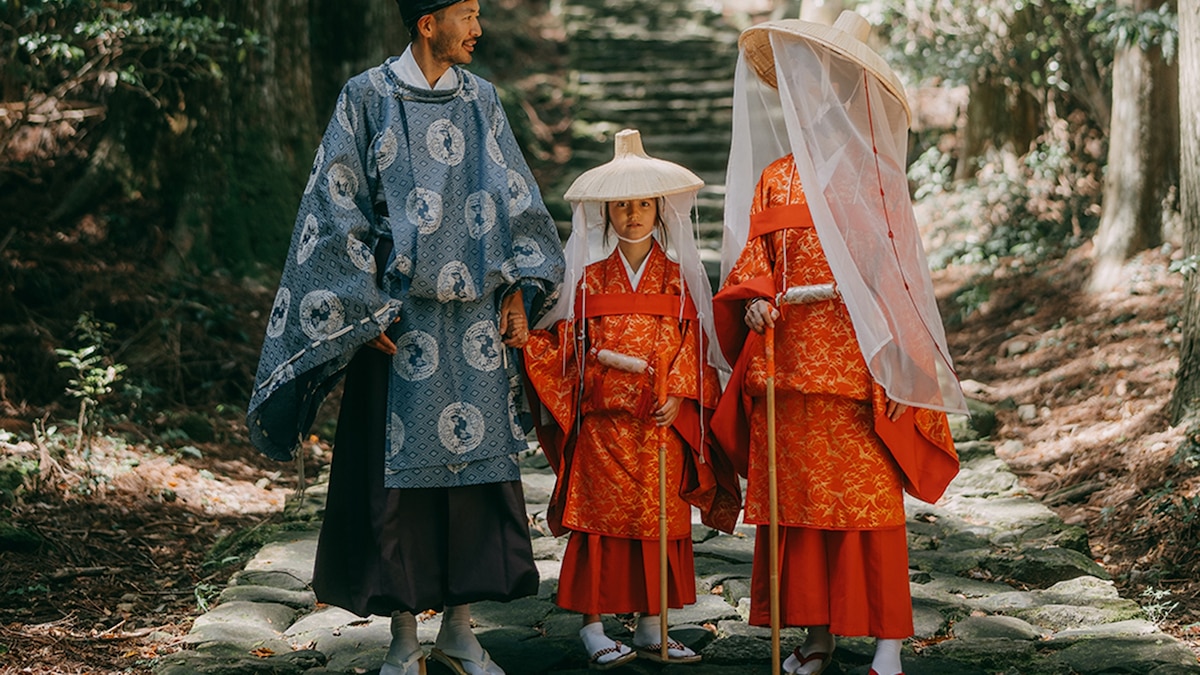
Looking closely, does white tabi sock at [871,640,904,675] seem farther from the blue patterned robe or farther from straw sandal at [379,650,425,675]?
straw sandal at [379,650,425,675]

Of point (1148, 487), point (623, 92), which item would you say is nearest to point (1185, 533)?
point (1148, 487)

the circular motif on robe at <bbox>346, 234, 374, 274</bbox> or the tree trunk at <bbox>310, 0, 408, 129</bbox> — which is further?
the tree trunk at <bbox>310, 0, 408, 129</bbox>

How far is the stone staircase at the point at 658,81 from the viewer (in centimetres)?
1072

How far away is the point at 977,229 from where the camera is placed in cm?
939

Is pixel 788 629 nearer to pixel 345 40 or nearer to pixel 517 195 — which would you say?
pixel 517 195

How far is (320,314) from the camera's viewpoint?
3166 millimetres

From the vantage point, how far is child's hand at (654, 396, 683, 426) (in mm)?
3521

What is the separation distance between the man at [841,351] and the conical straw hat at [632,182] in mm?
275

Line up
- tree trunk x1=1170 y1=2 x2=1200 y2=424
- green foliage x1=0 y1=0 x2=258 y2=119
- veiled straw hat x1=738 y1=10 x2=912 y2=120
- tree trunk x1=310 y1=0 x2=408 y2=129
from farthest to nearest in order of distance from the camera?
1. tree trunk x1=310 y1=0 x2=408 y2=129
2. green foliage x1=0 y1=0 x2=258 y2=119
3. tree trunk x1=1170 y1=2 x2=1200 y2=424
4. veiled straw hat x1=738 y1=10 x2=912 y2=120

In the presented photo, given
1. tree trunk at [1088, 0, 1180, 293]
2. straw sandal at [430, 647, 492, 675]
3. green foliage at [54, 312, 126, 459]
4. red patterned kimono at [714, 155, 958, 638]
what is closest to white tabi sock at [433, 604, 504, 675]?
straw sandal at [430, 647, 492, 675]

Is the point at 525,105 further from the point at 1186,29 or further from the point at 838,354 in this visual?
the point at 838,354

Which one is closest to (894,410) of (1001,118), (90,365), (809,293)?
(809,293)

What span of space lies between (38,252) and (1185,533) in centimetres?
571

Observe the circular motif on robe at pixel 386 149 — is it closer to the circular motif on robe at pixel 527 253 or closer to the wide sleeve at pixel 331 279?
the wide sleeve at pixel 331 279
